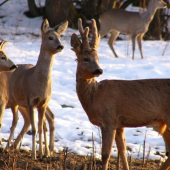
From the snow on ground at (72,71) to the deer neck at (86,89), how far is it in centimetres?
147

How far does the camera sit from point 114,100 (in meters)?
5.95

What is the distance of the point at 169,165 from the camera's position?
6.31 metres

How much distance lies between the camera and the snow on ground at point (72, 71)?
325 inches

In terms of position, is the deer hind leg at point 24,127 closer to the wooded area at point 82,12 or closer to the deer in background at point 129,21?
the deer in background at point 129,21

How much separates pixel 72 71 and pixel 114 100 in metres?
7.09

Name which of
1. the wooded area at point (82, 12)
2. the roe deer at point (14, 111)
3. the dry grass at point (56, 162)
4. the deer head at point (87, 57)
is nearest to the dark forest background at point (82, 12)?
the wooded area at point (82, 12)

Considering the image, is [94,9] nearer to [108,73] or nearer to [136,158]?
[108,73]

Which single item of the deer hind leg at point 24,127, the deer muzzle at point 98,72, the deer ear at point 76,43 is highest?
the deer ear at point 76,43

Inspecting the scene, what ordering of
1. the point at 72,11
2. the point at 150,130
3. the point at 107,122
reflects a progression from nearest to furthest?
1. the point at 107,122
2. the point at 150,130
3. the point at 72,11

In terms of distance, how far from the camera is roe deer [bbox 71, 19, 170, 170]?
5.87 meters

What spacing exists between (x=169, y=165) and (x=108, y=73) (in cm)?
694

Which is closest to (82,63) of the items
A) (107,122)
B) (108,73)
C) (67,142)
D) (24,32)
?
(107,122)

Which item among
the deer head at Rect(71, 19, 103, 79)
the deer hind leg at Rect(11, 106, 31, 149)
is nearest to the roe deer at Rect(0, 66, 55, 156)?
the deer hind leg at Rect(11, 106, 31, 149)

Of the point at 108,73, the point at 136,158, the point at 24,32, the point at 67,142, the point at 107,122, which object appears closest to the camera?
the point at 107,122
